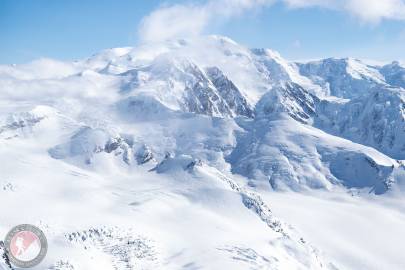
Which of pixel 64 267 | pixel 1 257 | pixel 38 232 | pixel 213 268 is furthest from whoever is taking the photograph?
pixel 213 268

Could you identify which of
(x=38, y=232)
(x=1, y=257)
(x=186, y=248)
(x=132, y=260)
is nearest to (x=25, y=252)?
(x=38, y=232)

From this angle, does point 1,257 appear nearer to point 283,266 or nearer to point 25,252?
point 25,252

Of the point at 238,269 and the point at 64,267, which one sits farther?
the point at 238,269

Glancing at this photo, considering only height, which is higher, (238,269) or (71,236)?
(71,236)

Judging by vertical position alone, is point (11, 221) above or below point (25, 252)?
above

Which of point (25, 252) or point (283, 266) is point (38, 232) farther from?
point (283, 266)

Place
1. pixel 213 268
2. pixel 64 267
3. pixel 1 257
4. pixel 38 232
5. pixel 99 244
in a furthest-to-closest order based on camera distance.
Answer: pixel 99 244 → pixel 213 268 → pixel 64 267 → pixel 1 257 → pixel 38 232

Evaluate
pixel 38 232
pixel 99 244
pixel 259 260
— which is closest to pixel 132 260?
pixel 99 244

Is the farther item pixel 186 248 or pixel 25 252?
pixel 186 248

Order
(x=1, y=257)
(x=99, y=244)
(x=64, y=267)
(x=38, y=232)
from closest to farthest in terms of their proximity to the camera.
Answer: (x=38, y=232) < (x=1, y=257) < (x=64, y=267) < (x=99, y=244)
